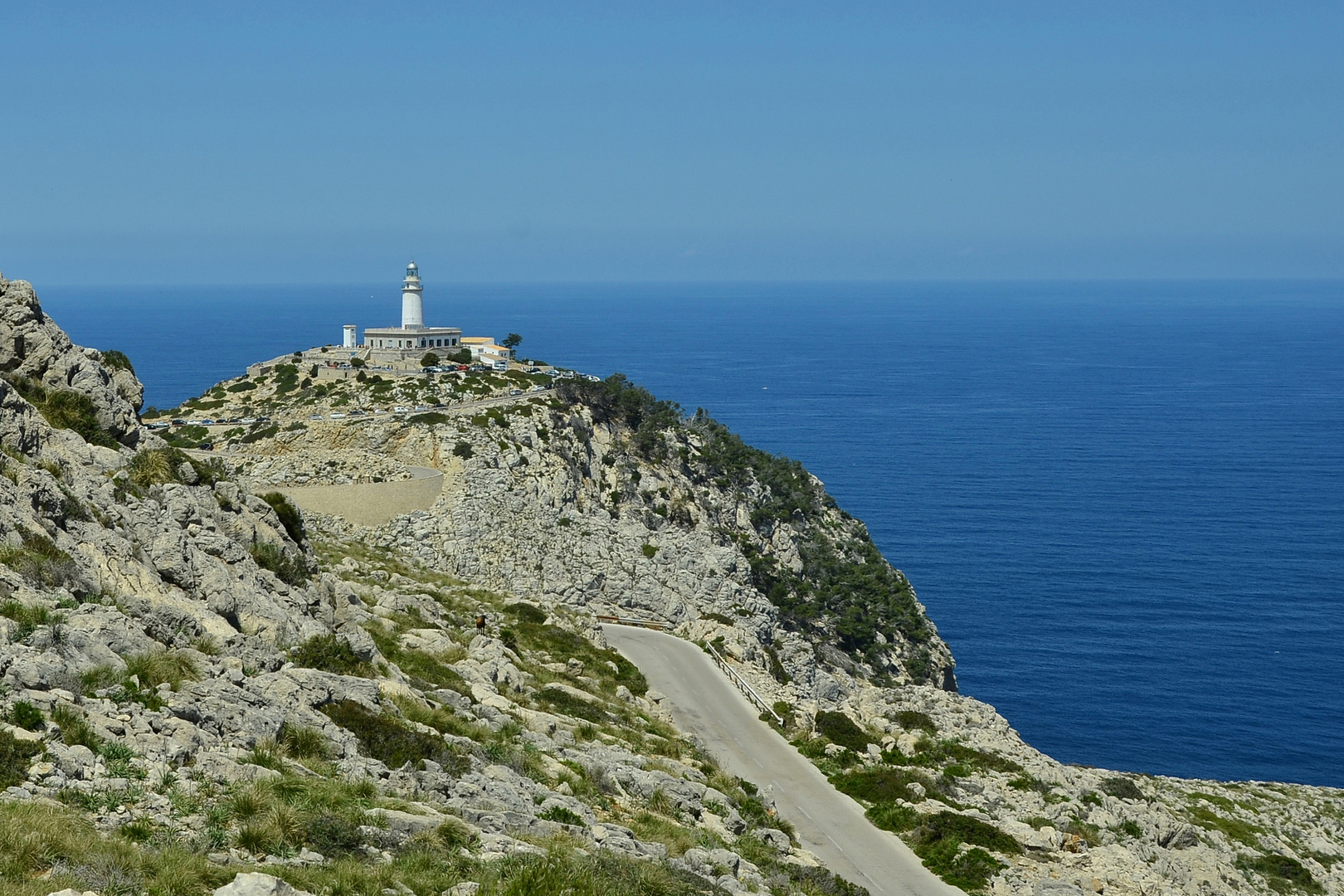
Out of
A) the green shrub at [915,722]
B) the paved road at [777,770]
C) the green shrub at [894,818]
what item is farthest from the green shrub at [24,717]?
the green shrub at [915,722]

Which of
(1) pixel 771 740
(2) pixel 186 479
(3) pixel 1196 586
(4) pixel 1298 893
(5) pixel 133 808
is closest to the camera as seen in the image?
(5) pixel 133 808

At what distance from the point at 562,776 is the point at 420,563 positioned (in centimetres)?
3144

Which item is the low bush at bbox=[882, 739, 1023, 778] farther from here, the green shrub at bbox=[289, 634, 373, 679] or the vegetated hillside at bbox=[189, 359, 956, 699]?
the green shrub at bbox=[289, 634, 373, 679]

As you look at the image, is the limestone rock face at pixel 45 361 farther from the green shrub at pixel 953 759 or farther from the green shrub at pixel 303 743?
the green shrub at pixel 953 759

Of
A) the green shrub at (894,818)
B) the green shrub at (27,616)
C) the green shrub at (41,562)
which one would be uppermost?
the green shrub at (41,562)

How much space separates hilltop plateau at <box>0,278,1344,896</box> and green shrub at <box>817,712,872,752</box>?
5.0 inches

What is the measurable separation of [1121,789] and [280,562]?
1085 inches

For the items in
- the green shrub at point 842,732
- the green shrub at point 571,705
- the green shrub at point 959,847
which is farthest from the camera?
the green shrub at point 842,732

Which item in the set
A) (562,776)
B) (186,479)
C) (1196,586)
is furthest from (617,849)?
(1196,586)

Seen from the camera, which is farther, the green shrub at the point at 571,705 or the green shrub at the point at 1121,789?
the green shrub at the point at 1121,789

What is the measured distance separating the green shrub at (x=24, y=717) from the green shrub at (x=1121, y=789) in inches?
1219

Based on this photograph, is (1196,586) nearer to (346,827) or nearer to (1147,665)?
(1147,665)

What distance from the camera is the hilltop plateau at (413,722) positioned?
12.7 m

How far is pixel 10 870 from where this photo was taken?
33.4 feet
